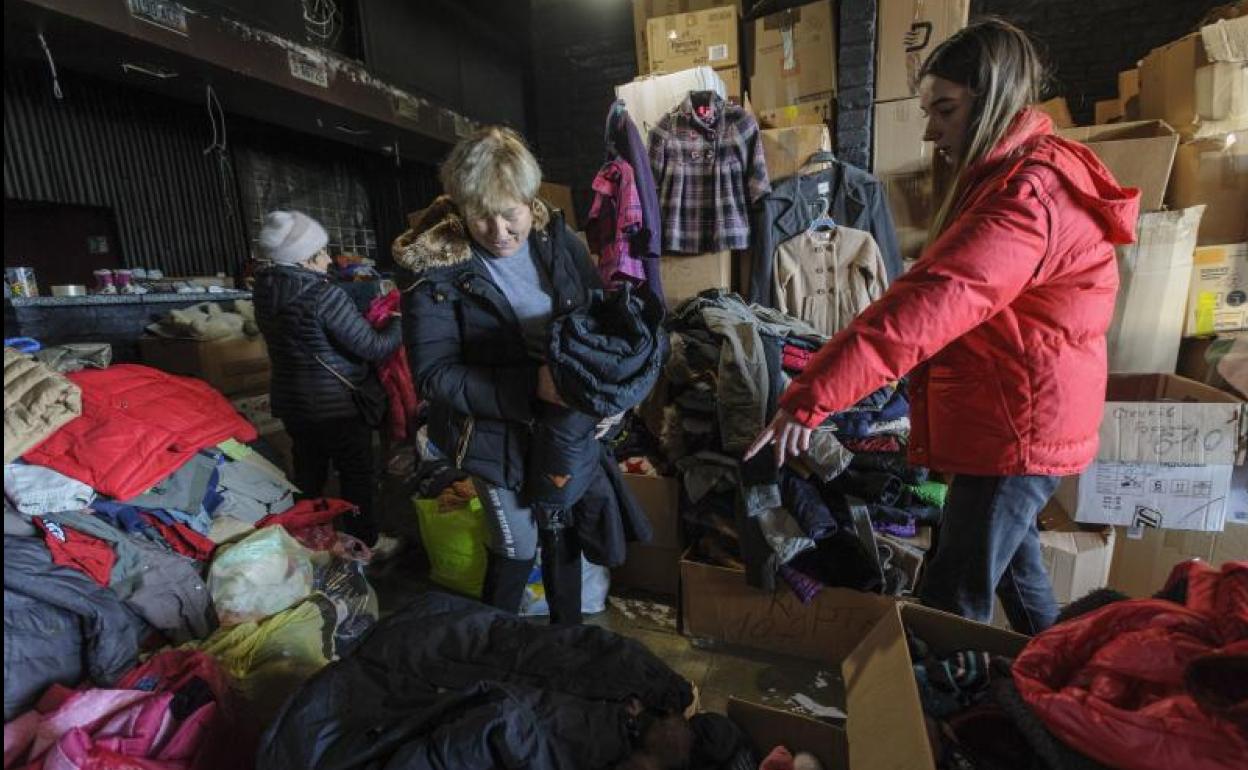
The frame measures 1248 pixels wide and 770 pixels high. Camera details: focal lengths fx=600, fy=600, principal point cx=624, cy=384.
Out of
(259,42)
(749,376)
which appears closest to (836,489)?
(749,376)

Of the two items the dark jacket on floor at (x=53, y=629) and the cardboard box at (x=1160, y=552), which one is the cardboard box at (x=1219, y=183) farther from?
the dark jacket on floor at (x=53, y=629)

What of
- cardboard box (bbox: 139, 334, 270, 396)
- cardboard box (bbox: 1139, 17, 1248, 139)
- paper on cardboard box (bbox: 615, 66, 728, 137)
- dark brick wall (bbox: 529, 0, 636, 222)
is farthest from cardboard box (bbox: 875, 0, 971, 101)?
cardboard box (bbox: 139, 334, 270, 396)

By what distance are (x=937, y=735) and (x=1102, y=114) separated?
4028 millimetres

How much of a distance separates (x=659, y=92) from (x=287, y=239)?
1643 mm

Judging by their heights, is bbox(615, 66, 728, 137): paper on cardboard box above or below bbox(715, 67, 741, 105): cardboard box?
below

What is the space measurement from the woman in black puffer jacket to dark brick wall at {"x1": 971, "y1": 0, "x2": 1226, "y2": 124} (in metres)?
4.79

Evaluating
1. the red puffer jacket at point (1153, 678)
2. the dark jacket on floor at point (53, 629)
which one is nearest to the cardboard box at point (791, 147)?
the red puffer jacket at point (1153, 678)

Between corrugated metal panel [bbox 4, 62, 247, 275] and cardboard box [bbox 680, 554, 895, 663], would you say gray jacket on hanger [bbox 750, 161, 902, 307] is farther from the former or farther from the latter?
corrugated metal panel [bbox 4, 62, 247, 275]

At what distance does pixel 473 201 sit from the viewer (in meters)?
1.23

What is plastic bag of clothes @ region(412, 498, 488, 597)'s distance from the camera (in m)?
2.09

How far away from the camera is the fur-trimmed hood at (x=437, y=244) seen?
4.15 ft

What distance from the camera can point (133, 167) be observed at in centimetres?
425

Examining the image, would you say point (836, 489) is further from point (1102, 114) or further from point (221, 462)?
point (1102, 114)

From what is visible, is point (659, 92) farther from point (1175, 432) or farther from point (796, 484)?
point (1175, 432)
